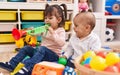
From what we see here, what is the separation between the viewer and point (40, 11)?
6.81 feet

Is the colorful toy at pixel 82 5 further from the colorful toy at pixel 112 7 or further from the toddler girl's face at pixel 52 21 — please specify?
the toddler girl's face at pixel 52 21

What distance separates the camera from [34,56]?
1.28 m

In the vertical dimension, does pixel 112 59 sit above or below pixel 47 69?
above

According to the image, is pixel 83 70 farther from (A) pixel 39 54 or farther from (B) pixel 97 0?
(B) pixel 97 0

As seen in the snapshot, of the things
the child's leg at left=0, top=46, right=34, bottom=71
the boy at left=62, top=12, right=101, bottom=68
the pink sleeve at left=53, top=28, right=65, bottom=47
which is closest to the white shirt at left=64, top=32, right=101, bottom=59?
the boy at left=62, top=12, right=101, bottom=68

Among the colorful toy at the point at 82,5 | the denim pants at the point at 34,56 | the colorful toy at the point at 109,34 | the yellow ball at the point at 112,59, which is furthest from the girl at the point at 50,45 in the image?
the colorful toy at the point at 109,34

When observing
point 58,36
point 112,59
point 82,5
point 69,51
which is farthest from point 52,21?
point 82,5

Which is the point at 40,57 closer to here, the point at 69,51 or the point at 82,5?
the point at 69,51

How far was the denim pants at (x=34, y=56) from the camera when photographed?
125 centimetres

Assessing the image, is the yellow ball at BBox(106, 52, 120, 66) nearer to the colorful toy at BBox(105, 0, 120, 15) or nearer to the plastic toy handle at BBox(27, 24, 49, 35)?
the plastic toy handle at BBox(27, 24, 49, 35)

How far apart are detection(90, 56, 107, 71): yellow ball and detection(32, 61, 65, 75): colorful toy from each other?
36cm

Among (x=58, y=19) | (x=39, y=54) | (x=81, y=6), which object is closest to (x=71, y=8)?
(x=81, y=6)

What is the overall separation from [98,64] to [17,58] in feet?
2.49

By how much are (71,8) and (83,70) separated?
1480mm
